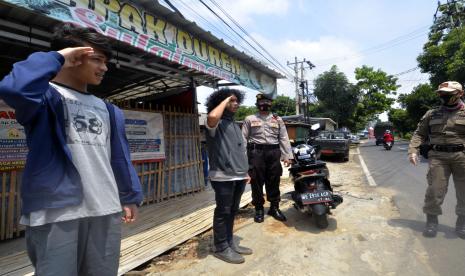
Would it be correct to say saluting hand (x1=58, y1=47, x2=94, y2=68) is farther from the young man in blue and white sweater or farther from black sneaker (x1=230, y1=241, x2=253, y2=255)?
black sneaker (x1=230, y1=241, x2=253, y2=255)

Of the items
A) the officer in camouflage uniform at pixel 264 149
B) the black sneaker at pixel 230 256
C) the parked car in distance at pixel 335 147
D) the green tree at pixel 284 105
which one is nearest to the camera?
the black sneaker at pixel 230 256

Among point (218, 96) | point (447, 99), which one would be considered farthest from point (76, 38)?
point (447, 99)

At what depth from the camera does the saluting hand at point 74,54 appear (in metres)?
1.64

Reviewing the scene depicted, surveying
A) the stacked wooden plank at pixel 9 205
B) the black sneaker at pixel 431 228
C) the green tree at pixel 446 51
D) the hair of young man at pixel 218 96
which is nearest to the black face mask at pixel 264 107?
the hair of young man at pixel 218 96

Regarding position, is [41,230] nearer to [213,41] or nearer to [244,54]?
[213,41]

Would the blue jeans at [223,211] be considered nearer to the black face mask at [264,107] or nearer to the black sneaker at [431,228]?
the black face mask at [264,107]

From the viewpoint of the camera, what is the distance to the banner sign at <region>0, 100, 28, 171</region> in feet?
13.5

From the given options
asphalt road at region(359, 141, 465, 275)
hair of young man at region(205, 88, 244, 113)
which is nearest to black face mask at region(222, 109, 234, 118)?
Answer: hair of young man at region(205, 88, 244, 113)

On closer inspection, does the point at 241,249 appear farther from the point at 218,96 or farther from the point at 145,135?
the point at 145,135

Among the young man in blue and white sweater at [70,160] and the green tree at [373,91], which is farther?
the green tree at [373,91]

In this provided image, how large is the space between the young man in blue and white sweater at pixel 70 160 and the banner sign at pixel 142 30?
5.08 feet

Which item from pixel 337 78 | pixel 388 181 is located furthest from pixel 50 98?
pixel 337 78

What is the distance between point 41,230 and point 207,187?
6.33 meters

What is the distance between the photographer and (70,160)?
162 centimetres
